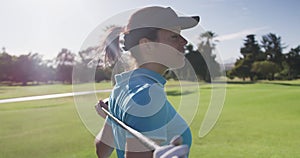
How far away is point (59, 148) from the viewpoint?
4.48m

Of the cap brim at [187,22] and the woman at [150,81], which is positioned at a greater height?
the cap brim at [187,22]

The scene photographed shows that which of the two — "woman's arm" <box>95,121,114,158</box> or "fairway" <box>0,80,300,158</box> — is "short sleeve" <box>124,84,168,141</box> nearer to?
"woman's arm" <box>95,121,114,158</box>

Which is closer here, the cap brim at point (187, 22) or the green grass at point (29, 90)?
the cap brim at point (187, 22)

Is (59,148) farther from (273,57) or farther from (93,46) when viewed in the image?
(273,57)

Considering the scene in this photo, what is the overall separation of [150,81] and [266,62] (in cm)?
2533

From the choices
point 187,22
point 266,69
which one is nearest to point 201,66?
point 187,22

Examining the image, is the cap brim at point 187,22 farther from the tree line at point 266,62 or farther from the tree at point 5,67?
the tree line at point 266,62

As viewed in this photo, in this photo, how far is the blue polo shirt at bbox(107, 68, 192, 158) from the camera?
694mm

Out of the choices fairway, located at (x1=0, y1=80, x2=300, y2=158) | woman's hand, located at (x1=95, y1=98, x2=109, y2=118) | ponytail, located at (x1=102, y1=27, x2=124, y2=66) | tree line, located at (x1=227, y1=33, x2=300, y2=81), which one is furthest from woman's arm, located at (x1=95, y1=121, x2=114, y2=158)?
tree line, located at (x1=227, y1=33, x2=300, y2=81)

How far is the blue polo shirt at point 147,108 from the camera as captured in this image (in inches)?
27.3

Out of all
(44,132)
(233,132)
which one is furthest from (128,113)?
(44,132)

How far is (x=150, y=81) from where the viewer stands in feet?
2.55

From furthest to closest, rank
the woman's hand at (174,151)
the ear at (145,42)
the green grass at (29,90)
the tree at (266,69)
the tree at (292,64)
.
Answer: the tree at (266,69) → the tree at (292,64) → the green grass at (29,90) → the ear at (145,42) → the woman's hand at (174,151)

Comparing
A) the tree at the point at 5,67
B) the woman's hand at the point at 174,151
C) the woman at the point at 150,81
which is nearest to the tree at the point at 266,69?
the tree at the point at 5,67
